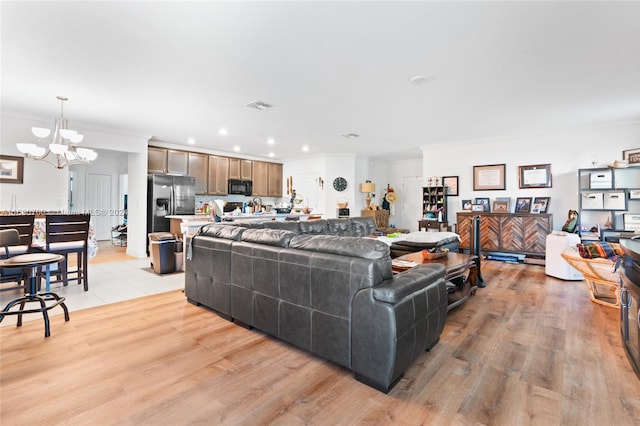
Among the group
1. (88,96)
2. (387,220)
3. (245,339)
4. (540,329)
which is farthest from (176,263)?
(387,220)

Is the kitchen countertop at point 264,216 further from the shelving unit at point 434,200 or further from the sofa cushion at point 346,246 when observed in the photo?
the sofa cushion at point 346,246

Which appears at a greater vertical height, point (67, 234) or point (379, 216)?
point (379, 216)

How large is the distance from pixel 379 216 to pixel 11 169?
7635 mm

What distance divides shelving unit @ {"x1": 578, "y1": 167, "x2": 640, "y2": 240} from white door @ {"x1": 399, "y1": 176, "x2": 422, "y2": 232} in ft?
13.6

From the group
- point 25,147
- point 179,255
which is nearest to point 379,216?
point 179,255

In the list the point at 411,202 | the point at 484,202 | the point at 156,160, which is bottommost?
the point at 484,202

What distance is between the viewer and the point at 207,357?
7.19 feet

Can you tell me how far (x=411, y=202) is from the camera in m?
9.37

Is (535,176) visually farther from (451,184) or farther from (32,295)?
(32,295)

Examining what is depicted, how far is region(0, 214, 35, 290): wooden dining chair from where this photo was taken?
3.27m

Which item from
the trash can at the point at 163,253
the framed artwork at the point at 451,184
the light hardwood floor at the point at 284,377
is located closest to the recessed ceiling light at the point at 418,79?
the light hardwood floor at the point at 284,377

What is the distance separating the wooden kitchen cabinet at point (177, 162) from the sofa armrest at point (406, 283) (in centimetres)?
657

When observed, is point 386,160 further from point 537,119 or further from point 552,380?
point 552,380

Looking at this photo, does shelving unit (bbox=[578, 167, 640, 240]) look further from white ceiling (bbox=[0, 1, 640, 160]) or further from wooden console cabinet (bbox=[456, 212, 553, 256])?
white ceiling (bbox=[0, 1, 640, 160])
